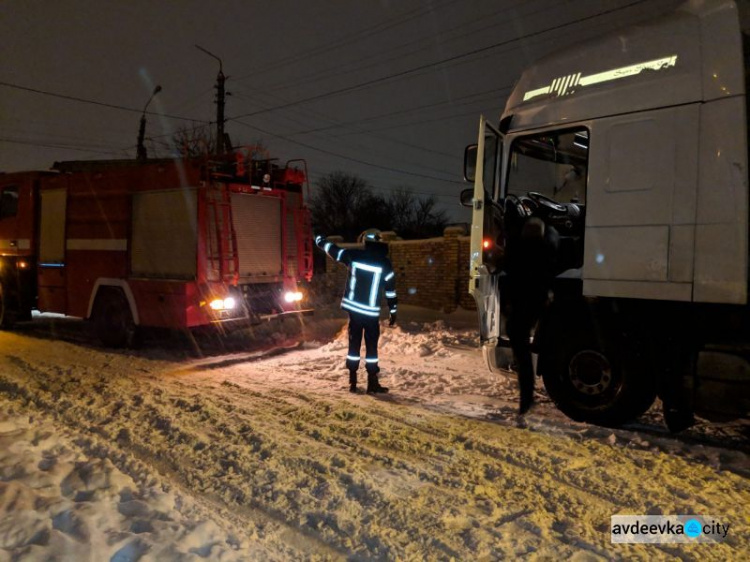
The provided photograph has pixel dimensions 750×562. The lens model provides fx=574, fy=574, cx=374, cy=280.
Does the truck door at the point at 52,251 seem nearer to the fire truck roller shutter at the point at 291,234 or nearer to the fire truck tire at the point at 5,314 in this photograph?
the fire truck tire at the point at 5,314

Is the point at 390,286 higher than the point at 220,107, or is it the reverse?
the point at 220,107

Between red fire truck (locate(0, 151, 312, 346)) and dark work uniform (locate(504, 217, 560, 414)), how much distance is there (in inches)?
187

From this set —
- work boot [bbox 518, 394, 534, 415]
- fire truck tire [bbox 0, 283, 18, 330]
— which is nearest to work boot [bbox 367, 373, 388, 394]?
work boot [bbox 518, 394, 534, 415]

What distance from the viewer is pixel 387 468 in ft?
13.8

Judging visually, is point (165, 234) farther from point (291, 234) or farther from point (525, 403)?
point (525, 403)

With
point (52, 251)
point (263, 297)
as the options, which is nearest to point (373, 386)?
point (263, 297)

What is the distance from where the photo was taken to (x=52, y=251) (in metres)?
10.3

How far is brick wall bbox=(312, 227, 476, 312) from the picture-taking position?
603 inches

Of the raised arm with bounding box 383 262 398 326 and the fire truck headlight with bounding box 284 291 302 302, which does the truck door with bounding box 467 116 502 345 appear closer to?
the raised arm with bounding box 383 262 398 326

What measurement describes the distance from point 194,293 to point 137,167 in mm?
2373

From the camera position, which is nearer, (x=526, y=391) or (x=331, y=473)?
(x=331, y=473)

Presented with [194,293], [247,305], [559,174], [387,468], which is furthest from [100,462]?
[559,174]

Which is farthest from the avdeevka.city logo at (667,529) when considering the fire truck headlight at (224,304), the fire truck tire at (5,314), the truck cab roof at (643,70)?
the fire truck tire at (5,314)

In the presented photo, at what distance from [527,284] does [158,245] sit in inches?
232
